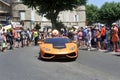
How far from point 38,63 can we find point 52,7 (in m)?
36.6

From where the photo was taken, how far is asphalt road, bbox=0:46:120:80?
47.5 ft

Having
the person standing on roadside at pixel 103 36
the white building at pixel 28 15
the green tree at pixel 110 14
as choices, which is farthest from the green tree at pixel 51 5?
the green tree at pixel 110 14

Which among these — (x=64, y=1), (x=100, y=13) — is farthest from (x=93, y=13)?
(x=64, y=1)

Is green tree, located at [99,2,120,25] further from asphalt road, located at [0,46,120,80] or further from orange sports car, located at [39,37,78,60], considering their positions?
asphalt road, located at [0,46,120,80]

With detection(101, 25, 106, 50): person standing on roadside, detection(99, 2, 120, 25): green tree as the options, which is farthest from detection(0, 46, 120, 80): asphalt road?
detection(99, 2, 120, 25): green tree

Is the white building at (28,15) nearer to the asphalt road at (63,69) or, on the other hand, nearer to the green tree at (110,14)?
the green tree at (110,14)

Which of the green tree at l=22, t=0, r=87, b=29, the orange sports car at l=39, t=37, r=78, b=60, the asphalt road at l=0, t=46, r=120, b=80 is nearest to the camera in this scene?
the asphalt road at l=0, t=46, r=120, b=80

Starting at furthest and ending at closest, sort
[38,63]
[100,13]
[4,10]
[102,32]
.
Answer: [100,13] → [4,10] → [102,32] → [38,63]

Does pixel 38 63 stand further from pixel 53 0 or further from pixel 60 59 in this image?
pixel 53 0

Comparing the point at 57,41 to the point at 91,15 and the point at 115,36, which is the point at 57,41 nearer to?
the point at 115,36

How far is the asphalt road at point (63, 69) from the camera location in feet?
47.5

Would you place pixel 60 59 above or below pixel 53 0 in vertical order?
below

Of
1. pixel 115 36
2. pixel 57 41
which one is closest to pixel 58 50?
pixel 57 41

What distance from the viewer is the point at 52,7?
55.0 m
